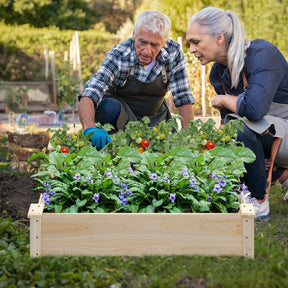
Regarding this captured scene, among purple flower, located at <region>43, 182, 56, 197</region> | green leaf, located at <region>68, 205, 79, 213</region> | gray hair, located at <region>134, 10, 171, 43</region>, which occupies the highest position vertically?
gray hair, located at <region>134, 10, 171, 43</region>

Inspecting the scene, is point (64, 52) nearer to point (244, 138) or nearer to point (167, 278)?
point (244, 138)

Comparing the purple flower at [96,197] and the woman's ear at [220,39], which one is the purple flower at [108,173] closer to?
the purple flower at [96,197]

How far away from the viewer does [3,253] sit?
2.43 meters

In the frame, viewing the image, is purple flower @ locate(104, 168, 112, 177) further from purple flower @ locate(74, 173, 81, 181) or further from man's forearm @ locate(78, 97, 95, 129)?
man's forearm @ locate(78, 97, 95, 129)

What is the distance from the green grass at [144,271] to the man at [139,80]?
3.86ft

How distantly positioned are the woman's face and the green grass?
1.27m

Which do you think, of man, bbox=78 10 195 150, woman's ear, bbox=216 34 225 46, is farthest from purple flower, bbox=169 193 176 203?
woman's ear, bbox=216 34 225 46

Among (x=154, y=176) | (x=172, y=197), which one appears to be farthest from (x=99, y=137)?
(x=172, y=197)

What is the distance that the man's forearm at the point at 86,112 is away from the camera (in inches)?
132

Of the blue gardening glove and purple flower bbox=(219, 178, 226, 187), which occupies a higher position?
purple flower bbox=(219, 178, 226, 187)

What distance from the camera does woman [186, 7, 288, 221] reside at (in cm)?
304

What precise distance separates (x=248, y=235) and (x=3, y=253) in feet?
3.82

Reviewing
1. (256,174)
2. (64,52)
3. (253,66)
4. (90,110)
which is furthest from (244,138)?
(64,52)

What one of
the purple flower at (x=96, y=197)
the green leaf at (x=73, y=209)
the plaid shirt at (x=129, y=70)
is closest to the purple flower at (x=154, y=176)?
the purple flower at (x=96, y=197)
